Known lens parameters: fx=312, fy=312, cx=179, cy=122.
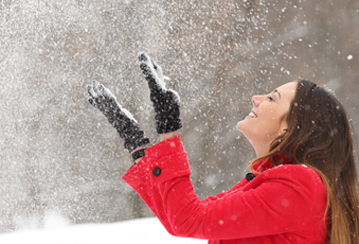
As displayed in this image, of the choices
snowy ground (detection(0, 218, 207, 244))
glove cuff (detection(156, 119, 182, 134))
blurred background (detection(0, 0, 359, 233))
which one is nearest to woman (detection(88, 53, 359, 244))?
glove cuff (detection(156, 119, 182, 134))

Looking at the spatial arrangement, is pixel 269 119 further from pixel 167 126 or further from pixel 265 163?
pixel 167 126

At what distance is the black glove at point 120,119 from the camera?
2.90 feet

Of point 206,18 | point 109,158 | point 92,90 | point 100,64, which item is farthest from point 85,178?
point 92,90

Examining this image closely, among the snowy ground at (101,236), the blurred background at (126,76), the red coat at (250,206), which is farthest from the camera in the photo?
the blurred background at (126,76)

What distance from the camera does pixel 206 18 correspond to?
3545mm

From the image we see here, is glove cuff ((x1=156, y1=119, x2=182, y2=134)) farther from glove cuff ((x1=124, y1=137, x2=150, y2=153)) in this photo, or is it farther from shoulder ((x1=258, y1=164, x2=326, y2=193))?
shoulder ((x1=258, y1=164, x2=326, y2=193))

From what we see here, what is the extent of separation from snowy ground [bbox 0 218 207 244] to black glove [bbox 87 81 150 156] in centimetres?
161

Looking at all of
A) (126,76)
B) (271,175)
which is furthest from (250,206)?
(126,76)

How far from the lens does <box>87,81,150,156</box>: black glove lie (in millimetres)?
885

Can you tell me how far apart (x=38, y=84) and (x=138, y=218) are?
1.83 meters

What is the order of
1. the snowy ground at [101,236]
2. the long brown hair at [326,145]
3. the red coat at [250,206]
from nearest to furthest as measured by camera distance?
the red coat at [250,206], the long brown hair at [326,145], the snowy ground at [101,236]

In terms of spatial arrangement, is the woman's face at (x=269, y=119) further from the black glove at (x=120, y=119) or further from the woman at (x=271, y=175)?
the black glove at (x=120, y=119)

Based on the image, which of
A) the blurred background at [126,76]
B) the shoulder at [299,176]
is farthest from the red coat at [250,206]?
the blurred background at [126,76]

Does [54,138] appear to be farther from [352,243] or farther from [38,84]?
[352,243]
